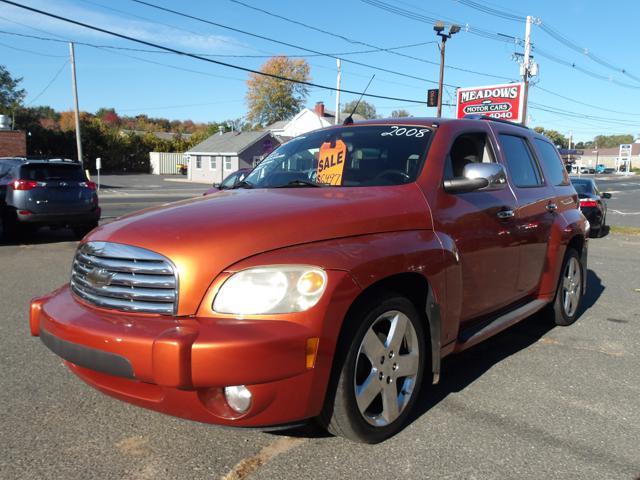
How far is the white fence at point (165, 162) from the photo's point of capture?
A: 61.8m

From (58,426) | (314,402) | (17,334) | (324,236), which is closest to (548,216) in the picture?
(324,236)

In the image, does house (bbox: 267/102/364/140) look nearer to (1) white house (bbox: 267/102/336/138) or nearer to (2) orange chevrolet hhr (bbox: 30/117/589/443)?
(1) white house (bbox: 267/102/336/138)

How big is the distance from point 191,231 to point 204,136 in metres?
73.1

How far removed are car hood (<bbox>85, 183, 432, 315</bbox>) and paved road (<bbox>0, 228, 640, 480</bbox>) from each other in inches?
36.1

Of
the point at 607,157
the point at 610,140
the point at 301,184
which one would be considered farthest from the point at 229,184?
the point at 610,140

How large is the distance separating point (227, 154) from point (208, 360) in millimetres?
46143

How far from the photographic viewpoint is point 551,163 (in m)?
5.26

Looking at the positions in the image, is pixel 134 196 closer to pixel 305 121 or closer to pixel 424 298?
pixel 424 298

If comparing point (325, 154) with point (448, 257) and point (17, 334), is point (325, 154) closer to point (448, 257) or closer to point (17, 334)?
point (448, 257)

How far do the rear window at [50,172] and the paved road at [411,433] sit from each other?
261 inches

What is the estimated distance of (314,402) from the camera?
255 centimetres

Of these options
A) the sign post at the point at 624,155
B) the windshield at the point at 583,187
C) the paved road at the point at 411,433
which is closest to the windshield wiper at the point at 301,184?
the paved road at the point at 411,433

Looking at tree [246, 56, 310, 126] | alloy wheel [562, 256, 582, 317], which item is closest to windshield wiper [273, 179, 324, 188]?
alloy wheel [562, 256, 582, 317]

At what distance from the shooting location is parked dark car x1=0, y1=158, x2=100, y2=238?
1012cm
